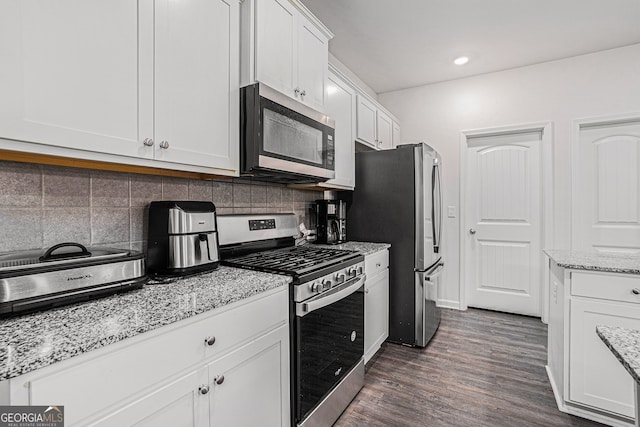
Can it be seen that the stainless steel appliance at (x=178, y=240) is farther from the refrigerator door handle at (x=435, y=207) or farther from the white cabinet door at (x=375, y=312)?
the refrigerator door handle at (x=435, y=207)

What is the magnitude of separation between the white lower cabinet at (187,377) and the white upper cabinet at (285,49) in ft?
3.75

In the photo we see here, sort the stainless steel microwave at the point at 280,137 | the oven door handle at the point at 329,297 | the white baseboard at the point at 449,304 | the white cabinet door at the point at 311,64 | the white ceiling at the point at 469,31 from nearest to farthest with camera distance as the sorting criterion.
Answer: the oven door handle at the point at 329,297, the stainless steel microwave at the point at 280,137, the white cabinet door at the point at 311,64, the white ceiling at the point at 469,31, the white baseboard at the point at 449,304

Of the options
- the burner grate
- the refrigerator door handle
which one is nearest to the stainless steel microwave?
the burner grate

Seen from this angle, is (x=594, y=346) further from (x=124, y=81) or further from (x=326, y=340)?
(x=124, y=81)

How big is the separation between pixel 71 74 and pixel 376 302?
7.25 feet

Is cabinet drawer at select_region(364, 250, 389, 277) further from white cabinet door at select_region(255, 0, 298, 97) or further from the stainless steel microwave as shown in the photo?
white cabinet door at select_region(255, 0, 298, 97)

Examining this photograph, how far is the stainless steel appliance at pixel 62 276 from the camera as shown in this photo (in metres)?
0.83

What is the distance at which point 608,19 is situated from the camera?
2533 millimetres

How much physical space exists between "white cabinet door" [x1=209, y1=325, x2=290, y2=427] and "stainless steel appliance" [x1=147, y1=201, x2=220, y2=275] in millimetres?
439

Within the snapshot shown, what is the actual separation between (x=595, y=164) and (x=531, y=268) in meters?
1.21

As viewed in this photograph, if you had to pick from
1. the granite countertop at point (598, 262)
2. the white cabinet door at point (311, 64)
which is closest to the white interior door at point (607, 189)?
the granite countertop at point (598, 262)

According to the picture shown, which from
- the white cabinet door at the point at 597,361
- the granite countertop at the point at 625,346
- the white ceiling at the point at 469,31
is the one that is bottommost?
the white cabinet door at the point at 597,361

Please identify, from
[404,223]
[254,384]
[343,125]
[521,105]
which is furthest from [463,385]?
[521,105]

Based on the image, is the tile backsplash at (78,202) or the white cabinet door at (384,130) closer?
the tile backsplash at (78,202)
